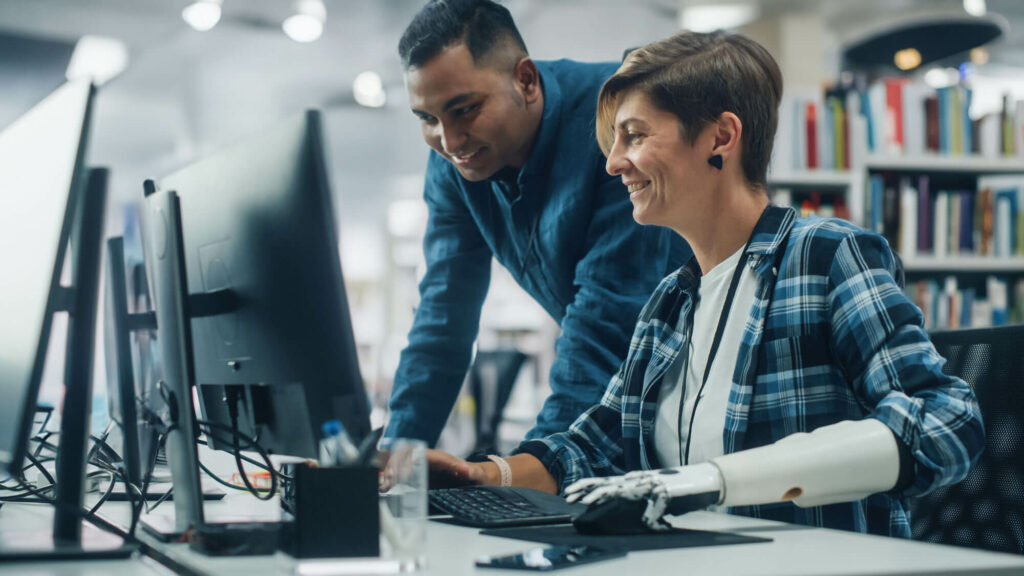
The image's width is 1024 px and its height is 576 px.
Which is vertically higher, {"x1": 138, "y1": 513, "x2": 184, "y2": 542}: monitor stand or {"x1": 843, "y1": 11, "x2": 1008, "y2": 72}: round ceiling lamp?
{"x1": 843, "y1": 11, "x2": 1008, "y2": 72}: round ceiling lamp

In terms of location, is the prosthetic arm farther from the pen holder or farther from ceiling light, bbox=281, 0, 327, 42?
ceiling light, bbox=281, 0, 327, 42

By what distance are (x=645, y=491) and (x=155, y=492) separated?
2.58 ft

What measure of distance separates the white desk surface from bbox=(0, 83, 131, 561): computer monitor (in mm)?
83

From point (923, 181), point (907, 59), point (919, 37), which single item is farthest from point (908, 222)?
point (907, 59)

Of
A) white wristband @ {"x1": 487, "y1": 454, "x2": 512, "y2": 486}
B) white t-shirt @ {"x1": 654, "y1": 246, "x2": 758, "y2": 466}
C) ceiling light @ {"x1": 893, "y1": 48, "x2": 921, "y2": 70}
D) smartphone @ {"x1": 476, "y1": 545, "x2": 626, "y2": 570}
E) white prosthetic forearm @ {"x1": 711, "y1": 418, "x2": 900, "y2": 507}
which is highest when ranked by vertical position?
ceiling light @ {"x1": 893, "y1": 48, "x2": 921, "y2": 70}

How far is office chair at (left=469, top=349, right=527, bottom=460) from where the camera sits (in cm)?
443

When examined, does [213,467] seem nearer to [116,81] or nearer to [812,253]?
[812,253]

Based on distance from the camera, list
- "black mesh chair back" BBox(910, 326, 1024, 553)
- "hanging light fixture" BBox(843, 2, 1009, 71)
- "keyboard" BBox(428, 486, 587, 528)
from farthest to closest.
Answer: "hanging light fixture" BBox(843, 2, 1009, 71) → "black mesh chair back" BBox(910, 326, 1024, 553) → "keyboard" BBox(428, 486, 587, 528)

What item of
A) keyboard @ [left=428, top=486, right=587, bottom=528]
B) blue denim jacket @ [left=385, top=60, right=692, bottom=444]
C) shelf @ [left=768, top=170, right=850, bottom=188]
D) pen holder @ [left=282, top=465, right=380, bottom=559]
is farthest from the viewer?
shelf @ [left=768, top=170, right=850, bottom=188]

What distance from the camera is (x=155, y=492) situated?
4.43ft

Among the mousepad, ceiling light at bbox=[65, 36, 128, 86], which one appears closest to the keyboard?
the mousepad

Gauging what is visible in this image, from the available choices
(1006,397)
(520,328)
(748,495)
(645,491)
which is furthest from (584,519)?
(520,328)

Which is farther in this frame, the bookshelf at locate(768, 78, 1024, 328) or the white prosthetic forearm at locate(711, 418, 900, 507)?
the bookshelf at locate(768, 78, 1024, 328)

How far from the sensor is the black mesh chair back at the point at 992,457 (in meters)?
1.20
